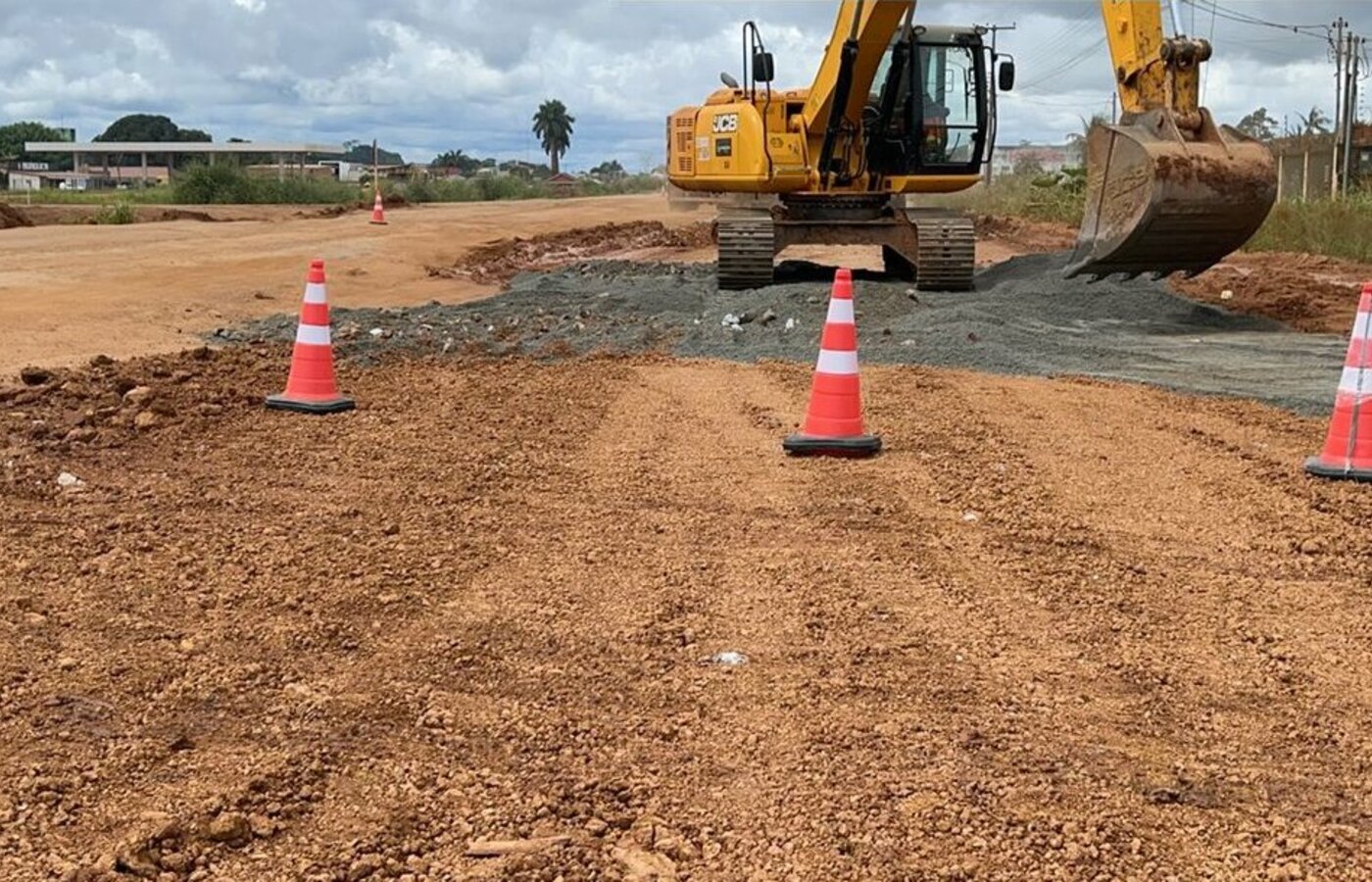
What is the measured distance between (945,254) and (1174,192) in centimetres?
396

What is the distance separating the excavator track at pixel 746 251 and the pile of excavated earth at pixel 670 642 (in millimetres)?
6542

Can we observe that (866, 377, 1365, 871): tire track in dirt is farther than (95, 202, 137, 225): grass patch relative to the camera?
No

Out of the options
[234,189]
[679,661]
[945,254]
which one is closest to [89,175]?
[234,189]

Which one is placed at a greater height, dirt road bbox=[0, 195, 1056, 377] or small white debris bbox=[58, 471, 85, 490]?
dirt road bbox=[0, 195, 1056, 377]

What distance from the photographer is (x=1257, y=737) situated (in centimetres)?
317

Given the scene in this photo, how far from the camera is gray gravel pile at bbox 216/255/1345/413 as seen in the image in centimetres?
925

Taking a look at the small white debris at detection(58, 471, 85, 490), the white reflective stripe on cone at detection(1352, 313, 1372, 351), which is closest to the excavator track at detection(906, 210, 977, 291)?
the white reflective stripe on cone at detection(1352, 313, 1372, 351)

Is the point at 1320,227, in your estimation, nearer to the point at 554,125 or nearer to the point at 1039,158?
the point at 1039,158

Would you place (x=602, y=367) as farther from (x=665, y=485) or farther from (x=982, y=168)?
(x=982, y=168)

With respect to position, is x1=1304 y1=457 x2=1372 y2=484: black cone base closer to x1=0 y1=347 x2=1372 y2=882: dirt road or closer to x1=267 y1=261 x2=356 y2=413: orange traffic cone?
x1=0 y1=347 x2=1372 y2=882: dirt road

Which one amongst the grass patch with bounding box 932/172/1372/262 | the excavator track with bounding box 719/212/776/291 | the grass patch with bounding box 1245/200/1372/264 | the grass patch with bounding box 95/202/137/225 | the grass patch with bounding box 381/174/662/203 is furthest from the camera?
the grass patch with bounding box 381/174/662/203

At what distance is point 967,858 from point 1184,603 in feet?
6.33

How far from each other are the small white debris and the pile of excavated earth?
0.8 inches

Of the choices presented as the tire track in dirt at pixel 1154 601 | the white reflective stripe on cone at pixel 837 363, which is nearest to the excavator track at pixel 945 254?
the tire track in dirt at pixel 1154 601
